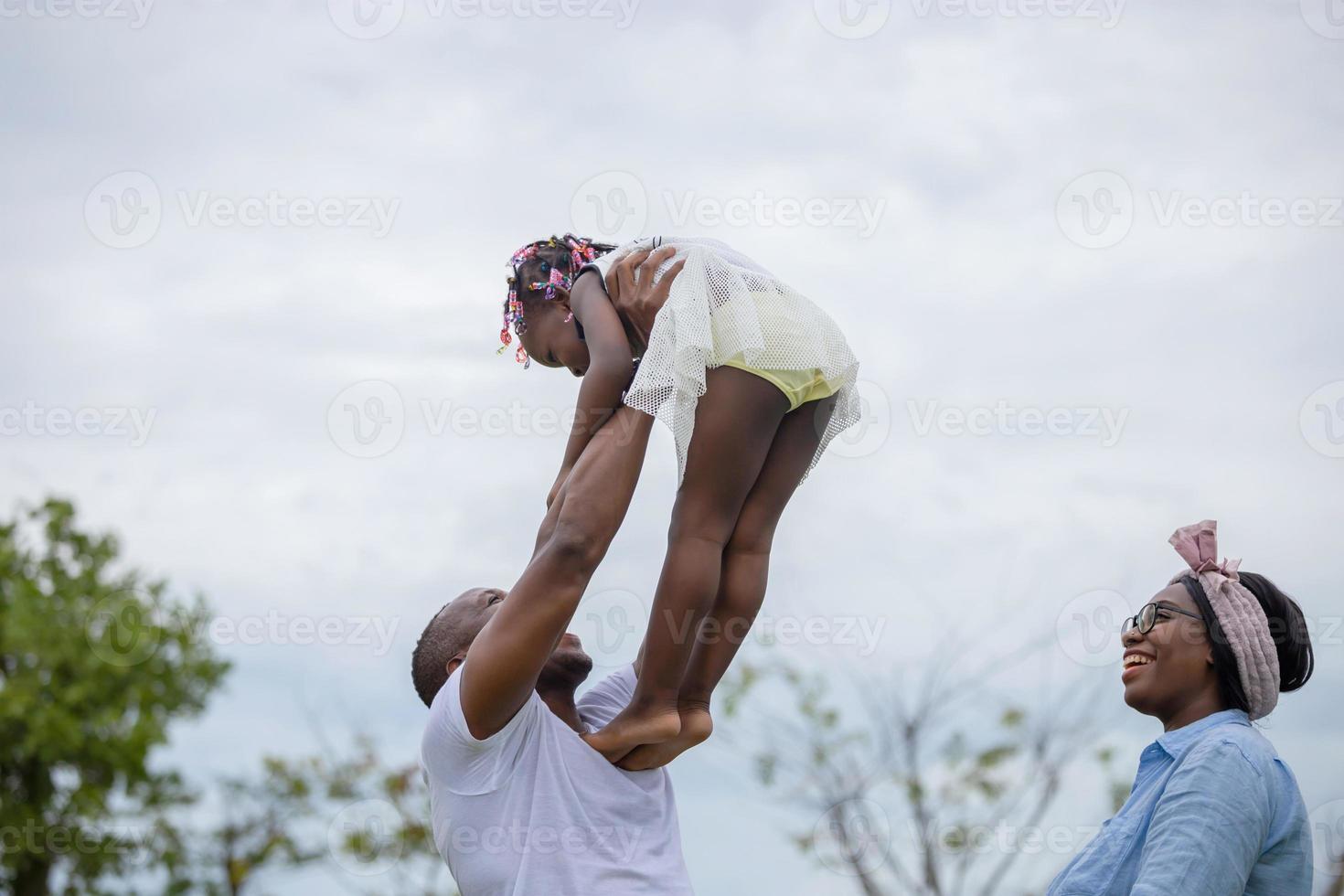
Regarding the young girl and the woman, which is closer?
the woman

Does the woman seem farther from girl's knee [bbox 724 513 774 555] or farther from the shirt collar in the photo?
girl's knee [bbox 724 513 774 555]

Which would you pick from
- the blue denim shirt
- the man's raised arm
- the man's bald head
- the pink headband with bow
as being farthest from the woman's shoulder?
the man's bald head

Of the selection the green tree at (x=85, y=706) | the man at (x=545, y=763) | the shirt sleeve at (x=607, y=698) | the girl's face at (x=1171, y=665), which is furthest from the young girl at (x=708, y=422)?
the green tree at (x=85, y=706)

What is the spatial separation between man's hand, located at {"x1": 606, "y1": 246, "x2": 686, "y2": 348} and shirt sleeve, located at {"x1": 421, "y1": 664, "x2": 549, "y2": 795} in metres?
0.83

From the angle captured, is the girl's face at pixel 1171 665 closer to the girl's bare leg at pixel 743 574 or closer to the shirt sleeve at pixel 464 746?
the girl's bare leg at pixel 743 574

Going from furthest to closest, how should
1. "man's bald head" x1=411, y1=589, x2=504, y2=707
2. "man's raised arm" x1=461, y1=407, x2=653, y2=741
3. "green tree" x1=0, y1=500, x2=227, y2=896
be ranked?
"green tree" x1=0, y1=500, x2=227, y2=896
"man's bald head" x1=411, y1=589, x2=504, y2=707
"man's raised arm" x1=461, y1=407, x2=653, y2=741

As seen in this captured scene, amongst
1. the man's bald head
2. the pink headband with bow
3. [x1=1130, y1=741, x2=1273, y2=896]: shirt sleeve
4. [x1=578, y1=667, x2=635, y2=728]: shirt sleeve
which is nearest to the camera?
[x1=1130, y1=741, x2=1273, y2=896]: shirt sleeve

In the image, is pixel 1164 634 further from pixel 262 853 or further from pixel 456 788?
pixel 262 853

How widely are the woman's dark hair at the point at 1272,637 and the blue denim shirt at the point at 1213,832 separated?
0.11 meters

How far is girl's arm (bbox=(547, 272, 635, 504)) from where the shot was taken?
2.83 m

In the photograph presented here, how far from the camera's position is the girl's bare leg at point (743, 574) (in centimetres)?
297

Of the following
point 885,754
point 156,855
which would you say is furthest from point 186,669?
point 885,754

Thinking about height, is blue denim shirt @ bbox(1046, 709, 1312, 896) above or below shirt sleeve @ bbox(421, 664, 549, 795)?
below

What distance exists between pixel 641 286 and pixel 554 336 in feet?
1.14
